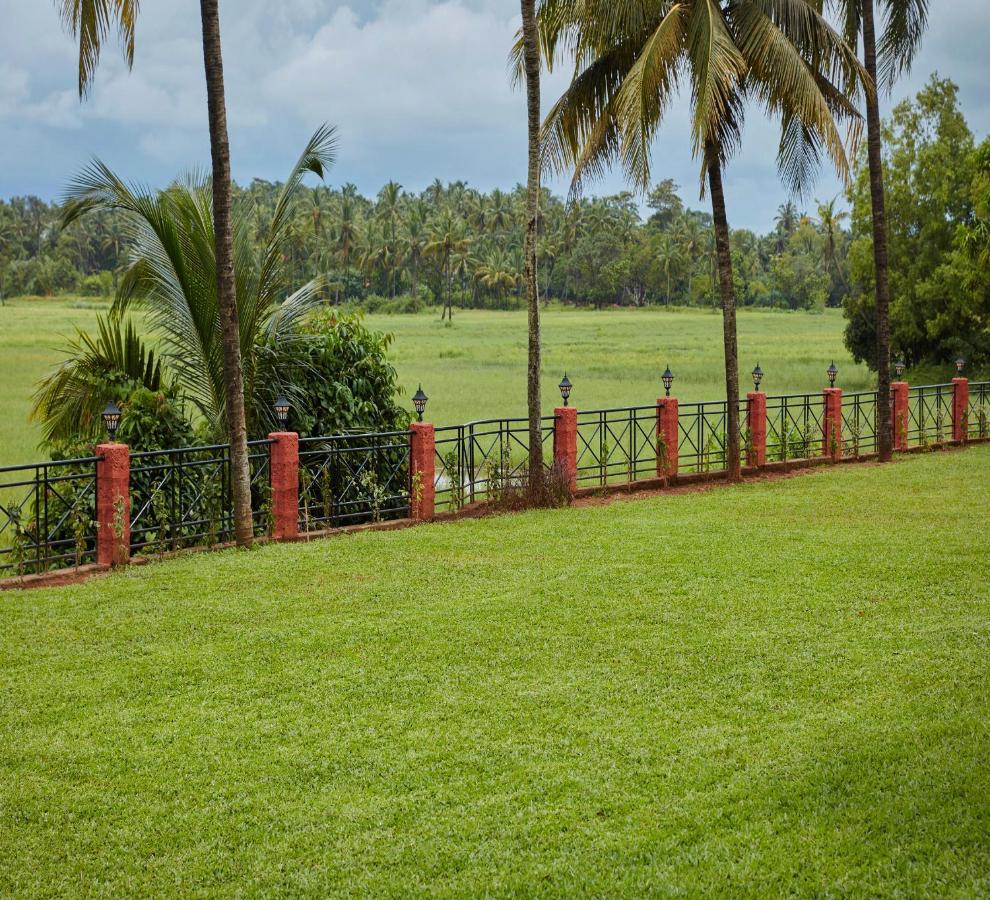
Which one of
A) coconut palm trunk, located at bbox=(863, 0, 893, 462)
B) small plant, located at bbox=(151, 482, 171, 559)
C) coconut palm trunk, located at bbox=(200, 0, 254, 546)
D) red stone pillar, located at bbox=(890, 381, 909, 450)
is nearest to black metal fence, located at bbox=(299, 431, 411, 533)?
coconut palm trunk, located at bbox=(200, 0, 254, 546)

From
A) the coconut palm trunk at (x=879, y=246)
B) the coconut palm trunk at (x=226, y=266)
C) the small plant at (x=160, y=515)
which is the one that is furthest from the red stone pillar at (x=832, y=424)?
the small plant at (x=160, y=515)

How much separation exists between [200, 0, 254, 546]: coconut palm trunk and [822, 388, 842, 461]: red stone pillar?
39.2 feet

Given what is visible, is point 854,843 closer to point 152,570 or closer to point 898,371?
point 152,570

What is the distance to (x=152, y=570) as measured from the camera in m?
10.2

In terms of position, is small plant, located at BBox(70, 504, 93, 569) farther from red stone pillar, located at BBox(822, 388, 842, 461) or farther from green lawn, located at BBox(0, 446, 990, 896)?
red stone pillar, located at BBox(822, 388, 842, 461)

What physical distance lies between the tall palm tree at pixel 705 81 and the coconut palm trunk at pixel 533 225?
1.10 m

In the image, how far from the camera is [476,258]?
8112 centimetres

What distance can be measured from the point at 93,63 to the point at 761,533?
8209mm

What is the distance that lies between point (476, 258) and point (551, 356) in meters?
36.0

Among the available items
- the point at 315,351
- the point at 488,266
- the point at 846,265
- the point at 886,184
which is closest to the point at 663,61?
the point at 315,351

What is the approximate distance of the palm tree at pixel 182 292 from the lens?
13031 millimetres

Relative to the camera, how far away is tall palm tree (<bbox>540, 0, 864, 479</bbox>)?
14.7m

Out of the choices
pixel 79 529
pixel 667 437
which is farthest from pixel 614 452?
pixel 79 529

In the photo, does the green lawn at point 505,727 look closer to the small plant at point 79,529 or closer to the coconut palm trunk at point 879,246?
the small plant at point 79,529
